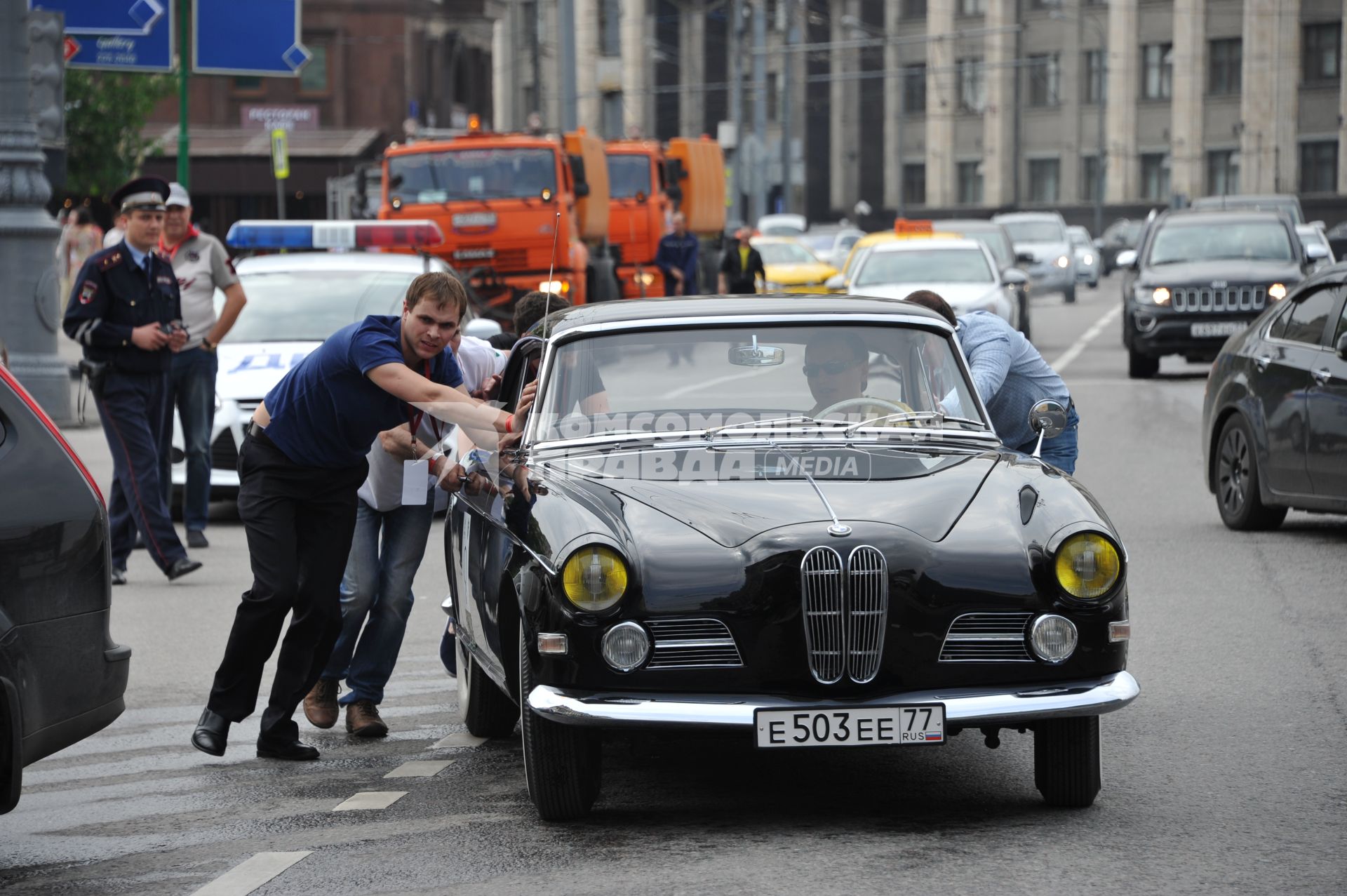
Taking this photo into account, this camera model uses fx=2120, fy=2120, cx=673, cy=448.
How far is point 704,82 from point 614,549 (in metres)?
100.0

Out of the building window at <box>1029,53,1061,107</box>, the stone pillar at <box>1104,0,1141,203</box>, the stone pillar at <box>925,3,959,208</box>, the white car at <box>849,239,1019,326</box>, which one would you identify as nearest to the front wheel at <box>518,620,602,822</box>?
the white car at <box>849,239,1019,326</box>

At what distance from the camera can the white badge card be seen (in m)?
7.68

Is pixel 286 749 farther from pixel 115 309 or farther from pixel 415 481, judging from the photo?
pixel 115 309

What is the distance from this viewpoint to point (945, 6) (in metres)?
95.5

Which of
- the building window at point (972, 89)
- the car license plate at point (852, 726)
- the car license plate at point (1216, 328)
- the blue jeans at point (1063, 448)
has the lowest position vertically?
the car license plate at point (852, 726)

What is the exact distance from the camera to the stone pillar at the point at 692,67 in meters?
104

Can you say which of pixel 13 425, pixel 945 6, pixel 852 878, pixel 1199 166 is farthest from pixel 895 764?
pixel 945 6

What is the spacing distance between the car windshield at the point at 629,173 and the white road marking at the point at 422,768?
87.4ft

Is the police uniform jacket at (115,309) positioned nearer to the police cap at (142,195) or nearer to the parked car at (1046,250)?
the police cap at (142,195)

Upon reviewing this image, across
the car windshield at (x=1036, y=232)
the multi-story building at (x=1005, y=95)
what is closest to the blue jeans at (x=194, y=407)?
the car windshield at (x=1036, y=232)

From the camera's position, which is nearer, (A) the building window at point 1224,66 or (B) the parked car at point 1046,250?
(B) the parked car at point 1046,250

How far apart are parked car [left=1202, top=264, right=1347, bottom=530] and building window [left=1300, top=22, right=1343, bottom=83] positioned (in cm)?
7773

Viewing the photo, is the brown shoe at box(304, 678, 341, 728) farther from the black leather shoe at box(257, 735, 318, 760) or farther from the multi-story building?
the multi-story building

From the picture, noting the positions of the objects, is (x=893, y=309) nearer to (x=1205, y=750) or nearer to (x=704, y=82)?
(x=1205, y=750)
